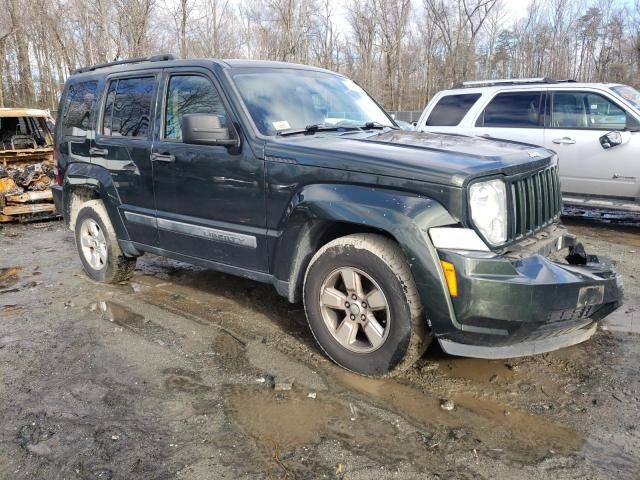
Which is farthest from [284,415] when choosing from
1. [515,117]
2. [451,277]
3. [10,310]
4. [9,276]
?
[515,117]

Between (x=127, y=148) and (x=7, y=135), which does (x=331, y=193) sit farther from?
(x=7, y=135)

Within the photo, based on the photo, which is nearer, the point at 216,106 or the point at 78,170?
the point at 216,106

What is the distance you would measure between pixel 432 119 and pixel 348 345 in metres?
6.23

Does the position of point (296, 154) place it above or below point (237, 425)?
above

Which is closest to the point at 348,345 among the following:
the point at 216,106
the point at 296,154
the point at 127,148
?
the point at 296,154

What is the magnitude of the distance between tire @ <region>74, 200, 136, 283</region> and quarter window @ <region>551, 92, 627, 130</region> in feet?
19.9

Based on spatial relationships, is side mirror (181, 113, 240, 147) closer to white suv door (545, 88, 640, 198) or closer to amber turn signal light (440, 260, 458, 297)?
amber turn signal light (440, 260, 458, 297)

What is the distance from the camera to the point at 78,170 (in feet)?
18.0

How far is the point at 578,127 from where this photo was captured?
7688 mm

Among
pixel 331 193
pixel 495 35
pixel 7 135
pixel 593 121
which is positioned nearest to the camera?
pixel 331 193

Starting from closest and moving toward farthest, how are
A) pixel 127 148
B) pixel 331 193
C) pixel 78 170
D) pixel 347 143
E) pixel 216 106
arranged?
1. pixel 331 193
2. pixel 347 143
3. pixel 216 106
4. pixel 127 148
5. pixel 78 170

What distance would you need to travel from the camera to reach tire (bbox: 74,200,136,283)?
17.8 ft

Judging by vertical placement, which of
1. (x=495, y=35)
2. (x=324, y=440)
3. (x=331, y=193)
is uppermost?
(x=495, y=35)

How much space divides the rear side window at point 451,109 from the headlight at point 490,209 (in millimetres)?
5810
